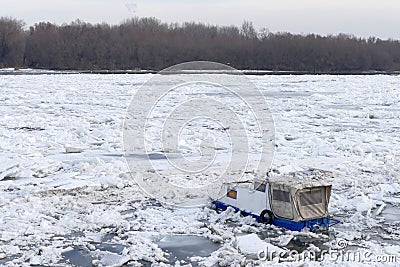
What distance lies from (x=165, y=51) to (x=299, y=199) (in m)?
62.1

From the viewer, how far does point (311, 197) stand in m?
6.34

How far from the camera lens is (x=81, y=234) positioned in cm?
610

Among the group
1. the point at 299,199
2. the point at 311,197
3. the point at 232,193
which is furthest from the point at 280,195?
the point at 232,193

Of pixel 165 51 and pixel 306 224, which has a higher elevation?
pixel 165 51

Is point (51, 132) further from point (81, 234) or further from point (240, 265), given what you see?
point (240, 265)

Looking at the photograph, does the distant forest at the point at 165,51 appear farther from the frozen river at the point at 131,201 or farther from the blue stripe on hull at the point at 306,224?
the blue stripe on hull at the point at 306,224

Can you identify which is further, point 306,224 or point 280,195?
point 280,195

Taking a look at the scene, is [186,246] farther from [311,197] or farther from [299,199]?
[311,197]

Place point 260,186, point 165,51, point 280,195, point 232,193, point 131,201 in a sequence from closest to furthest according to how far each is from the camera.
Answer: point 280,195
point 260,186
point 232,193
point 131,201
point 165,51

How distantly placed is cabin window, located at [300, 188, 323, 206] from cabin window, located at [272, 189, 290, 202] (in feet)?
0.54

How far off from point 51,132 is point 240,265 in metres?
8.47

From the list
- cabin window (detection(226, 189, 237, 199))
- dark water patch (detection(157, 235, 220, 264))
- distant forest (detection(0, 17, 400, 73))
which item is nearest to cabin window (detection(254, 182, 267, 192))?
cabin window (detection(226, 189, 237, 199))

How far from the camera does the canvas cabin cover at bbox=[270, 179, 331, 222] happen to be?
620cm

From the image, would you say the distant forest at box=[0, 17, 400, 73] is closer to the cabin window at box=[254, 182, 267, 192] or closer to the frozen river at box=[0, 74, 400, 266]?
the frozen river at box=[0, 74, 400, 266]
